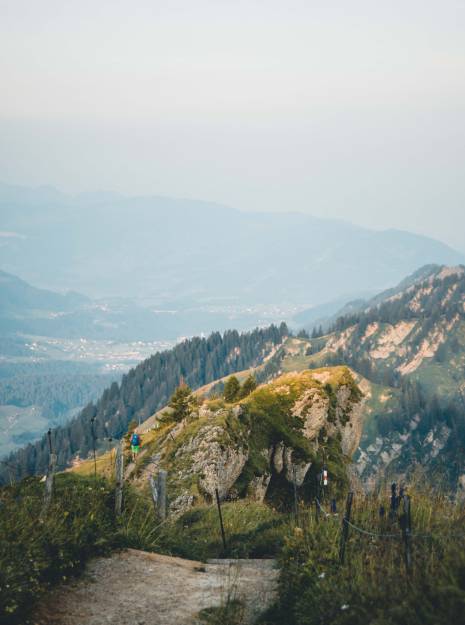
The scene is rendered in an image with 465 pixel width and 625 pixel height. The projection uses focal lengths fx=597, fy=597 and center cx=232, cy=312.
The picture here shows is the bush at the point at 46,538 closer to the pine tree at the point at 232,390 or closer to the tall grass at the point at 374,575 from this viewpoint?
the tall grass at the point at 374,575

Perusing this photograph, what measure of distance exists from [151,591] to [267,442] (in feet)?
71.7

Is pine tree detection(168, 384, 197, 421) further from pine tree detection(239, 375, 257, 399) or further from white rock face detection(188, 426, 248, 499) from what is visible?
white rock face detection(188, 426, 248, 499)

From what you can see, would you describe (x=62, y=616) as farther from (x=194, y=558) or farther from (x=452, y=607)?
(x=452, y=607)

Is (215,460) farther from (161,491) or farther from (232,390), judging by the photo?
(232,390)

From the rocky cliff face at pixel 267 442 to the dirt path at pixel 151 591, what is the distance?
10606 mm

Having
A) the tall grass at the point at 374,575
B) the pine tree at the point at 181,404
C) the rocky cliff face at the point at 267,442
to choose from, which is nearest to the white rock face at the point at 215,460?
the rocky cliff face at the point at 267,442

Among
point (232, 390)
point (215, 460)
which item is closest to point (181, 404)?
point (232, 390)

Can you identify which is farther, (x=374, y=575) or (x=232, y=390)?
(x=232, y=390)

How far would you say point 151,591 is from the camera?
15.5 meters

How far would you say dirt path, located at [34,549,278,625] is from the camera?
554 inches

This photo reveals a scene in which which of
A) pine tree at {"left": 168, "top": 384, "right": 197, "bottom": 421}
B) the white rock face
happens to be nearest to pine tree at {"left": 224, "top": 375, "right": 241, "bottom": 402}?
pine tree at {"left": 168, "top": 384, "right": 197, "bottom": 421}

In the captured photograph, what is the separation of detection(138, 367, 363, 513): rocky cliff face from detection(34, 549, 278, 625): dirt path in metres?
10.6

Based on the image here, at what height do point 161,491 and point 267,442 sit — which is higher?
point 161,491

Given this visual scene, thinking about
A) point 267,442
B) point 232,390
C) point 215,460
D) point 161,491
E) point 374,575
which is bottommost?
point 267,442
